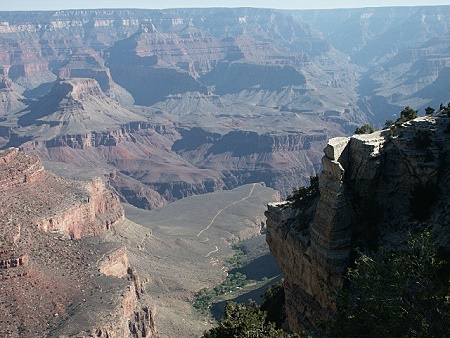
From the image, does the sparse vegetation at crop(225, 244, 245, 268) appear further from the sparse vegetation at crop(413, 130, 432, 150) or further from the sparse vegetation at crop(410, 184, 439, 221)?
the sparse vegetation at crop(410, 184, 439, 221)

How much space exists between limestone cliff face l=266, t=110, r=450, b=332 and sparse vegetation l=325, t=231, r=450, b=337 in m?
3.32

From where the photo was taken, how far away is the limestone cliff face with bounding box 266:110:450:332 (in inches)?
1067

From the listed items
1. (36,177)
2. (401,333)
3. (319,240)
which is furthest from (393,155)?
(36,177)

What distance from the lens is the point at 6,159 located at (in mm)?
72562

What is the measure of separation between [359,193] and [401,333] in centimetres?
877

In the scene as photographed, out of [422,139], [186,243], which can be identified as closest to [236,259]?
[186,243]

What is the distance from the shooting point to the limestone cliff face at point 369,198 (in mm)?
27109

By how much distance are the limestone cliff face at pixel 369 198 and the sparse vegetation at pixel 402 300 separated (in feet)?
10.9

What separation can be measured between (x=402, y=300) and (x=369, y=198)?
7.73 metres

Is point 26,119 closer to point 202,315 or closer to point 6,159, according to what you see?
point 6,159

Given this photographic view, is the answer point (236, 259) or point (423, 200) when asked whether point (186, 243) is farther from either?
point (423, 200)

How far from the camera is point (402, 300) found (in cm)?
2131

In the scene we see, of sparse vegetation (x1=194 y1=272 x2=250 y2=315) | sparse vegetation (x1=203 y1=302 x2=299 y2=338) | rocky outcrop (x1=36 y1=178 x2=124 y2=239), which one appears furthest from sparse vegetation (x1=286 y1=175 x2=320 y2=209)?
rocky outcrop (x1=36 y1=178 x2=124 y2=239)

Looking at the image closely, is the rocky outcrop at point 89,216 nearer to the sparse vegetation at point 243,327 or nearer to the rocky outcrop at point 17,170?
the rocky outcrop at point 17,170
